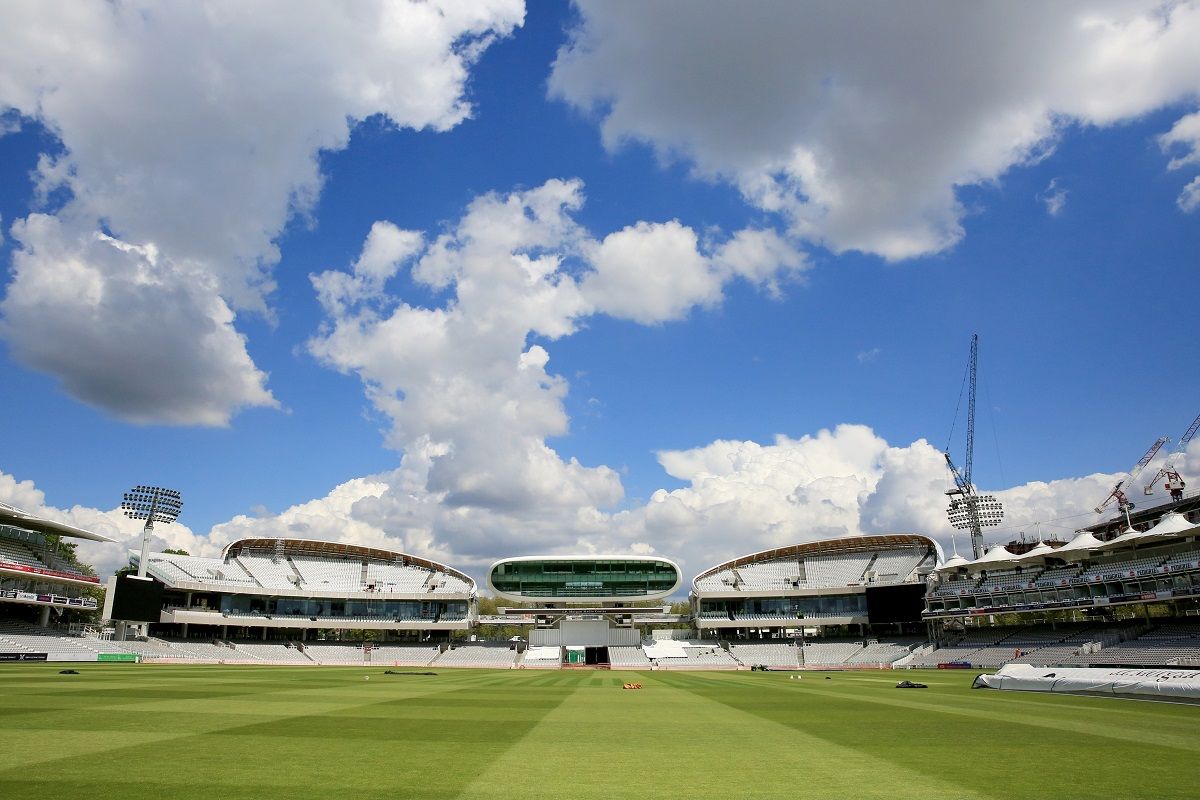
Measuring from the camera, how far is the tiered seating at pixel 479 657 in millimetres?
78000

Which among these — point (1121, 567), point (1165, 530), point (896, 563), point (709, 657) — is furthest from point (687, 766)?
point (896, 563)

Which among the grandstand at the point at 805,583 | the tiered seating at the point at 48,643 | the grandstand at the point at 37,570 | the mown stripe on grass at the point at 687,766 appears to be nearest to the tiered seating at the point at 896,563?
the grandstand at the point at 805,583

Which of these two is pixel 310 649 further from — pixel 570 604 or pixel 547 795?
pixel 547 795

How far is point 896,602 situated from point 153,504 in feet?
287

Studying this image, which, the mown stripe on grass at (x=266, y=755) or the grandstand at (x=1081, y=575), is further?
the grandstand at (x=1081, y=575)

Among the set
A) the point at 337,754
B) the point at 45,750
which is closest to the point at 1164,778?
the point at 337,754

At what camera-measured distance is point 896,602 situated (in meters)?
79.5

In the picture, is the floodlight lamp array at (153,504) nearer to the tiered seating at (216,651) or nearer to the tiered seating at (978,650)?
the tiered seating at (216,651)

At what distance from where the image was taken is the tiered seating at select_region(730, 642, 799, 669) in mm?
78500

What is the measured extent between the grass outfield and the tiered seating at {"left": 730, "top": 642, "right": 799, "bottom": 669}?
58117 mm

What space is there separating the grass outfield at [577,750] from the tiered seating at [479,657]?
57958 millimetres

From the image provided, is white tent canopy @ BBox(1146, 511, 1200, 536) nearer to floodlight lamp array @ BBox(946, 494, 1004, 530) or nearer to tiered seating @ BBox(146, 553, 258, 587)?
floodlight lamp array @ BBox(946, 494, 1004, 530)

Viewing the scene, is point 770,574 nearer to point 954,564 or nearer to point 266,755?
point 954,564

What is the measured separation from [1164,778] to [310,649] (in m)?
87.0
